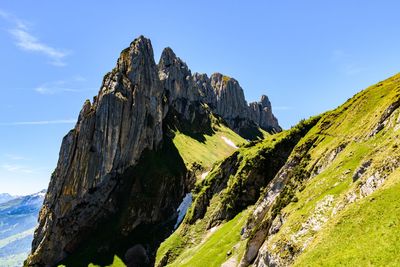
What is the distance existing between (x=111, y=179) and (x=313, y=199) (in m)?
129

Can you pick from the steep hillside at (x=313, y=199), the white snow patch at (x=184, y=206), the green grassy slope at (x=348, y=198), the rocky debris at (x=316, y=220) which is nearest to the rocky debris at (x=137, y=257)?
the white snow patch at (x=184, y=206)

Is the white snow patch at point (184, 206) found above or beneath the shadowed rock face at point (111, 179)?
beneath

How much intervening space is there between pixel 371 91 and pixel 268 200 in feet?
111

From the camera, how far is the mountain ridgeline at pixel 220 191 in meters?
38.3

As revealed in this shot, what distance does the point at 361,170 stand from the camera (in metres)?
45.2

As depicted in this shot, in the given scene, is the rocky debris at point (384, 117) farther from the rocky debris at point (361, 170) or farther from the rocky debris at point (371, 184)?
the rocky debris at point (371, 184)

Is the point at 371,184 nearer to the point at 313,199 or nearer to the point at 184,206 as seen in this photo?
the point at 313,199

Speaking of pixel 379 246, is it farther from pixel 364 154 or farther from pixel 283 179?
pixel 283 179

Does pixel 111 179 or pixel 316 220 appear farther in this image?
pixel 111 179

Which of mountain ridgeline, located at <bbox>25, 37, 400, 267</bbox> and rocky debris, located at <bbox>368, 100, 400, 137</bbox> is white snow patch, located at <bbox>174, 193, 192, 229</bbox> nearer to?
mountain ridgeline, located at <bbox>25, 37, 400, 267</bbox>

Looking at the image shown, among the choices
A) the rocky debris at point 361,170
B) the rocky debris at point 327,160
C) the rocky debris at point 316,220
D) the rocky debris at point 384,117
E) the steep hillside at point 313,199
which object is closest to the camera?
the steep hillside at point 313,199

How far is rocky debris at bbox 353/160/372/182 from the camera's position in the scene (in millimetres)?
44844

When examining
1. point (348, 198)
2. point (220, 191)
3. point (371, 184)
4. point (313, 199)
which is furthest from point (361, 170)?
point (220, 191)

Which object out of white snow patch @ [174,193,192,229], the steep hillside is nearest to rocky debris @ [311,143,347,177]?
the steep hillside
